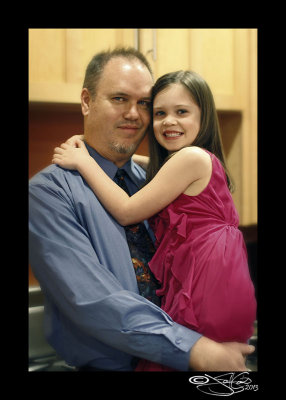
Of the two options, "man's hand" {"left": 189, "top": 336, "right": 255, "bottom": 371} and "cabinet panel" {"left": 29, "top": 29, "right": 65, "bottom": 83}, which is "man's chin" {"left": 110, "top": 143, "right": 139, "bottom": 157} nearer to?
"cabinet panel" {"left": 29, "top": 29, "right": 65, "bottom": 83}

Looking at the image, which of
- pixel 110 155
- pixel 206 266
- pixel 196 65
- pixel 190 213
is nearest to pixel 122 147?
pixel 110 155

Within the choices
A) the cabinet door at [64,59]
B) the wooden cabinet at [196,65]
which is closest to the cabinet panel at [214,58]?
the wooden cabinet at [196,65]

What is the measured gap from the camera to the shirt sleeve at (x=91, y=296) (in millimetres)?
770

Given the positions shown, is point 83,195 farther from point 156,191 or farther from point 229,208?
point 229,208

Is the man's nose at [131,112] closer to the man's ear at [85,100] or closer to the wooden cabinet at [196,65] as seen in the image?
the man's ear at [85,100]

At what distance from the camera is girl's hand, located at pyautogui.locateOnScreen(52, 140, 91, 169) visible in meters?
0.89

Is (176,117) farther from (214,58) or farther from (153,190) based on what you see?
(214,58)

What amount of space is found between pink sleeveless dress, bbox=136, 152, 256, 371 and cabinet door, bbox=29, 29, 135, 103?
0.55m

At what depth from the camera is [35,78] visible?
1165 millimetres

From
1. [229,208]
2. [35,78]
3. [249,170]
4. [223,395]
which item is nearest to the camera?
[223,395]

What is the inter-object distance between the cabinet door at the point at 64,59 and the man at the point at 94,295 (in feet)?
1.05

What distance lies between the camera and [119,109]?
960 millimetres
